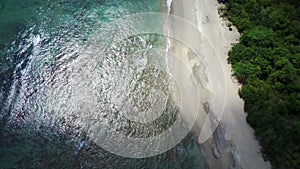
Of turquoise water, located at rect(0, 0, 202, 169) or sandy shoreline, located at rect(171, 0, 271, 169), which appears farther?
sandy shoreline, located at rect(171, 0, 271, 169)

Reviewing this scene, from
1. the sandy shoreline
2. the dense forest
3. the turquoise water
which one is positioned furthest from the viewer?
the dense forest

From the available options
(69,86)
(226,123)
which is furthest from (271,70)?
(69,86)

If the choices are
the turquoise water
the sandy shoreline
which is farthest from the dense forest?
the turquoise water

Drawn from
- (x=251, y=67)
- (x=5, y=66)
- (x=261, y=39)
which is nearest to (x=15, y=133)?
(x=5, y=66)

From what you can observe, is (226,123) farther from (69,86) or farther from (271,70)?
(69,86)

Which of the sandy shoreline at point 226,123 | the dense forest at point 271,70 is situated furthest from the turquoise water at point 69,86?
the dense forest at point 271,70

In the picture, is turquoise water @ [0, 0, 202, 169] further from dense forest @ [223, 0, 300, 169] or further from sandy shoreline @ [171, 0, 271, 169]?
dense forest @ [223, 0, 300, 169]
